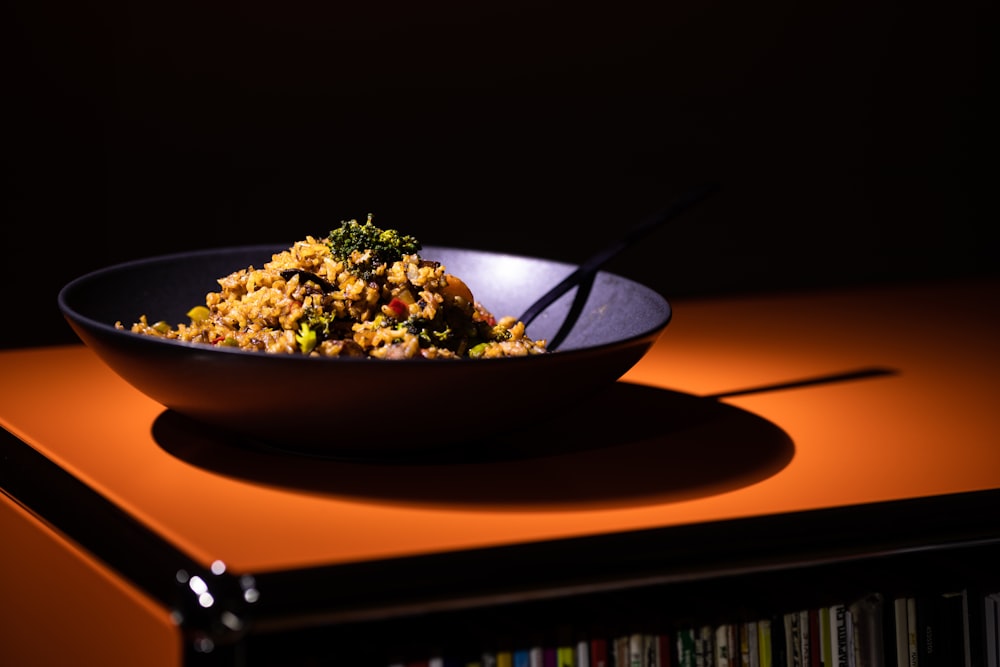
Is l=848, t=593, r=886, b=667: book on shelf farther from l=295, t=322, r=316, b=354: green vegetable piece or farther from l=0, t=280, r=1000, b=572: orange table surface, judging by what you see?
l=295, t=322, r=316, b=354: green vegetable piece

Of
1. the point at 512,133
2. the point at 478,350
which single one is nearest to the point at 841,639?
the point at 478,350

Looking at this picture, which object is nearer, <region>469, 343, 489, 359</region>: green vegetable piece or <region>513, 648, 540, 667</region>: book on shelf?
<region>513, 648, 540, 667</region>: book on shelf

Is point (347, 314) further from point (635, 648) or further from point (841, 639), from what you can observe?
point (841, 639)

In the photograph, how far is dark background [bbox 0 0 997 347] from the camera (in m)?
2.77

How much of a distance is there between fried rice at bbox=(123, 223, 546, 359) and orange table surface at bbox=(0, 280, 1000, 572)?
99 mm

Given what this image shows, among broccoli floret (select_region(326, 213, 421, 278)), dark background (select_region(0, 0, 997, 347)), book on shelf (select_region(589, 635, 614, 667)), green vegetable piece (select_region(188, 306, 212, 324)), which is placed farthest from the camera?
dark background (select_region(0, 0, 997, 347))

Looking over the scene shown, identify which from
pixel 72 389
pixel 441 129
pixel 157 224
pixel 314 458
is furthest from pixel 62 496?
pixel 441 129

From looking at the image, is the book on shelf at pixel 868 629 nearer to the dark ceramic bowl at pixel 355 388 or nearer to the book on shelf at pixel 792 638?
the book on shelf at pixel 792 638

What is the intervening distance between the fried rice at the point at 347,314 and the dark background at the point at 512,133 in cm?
125

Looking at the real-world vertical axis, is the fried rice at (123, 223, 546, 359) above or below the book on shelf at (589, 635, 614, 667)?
above

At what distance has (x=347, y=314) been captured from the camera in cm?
130

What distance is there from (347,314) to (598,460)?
0.26 m

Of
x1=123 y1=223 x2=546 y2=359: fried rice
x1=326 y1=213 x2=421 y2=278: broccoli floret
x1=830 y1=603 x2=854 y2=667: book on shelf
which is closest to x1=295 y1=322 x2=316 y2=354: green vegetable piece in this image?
x1=123 y1=223 x2=546 y2=359: fried rice

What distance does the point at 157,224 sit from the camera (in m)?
2.91
